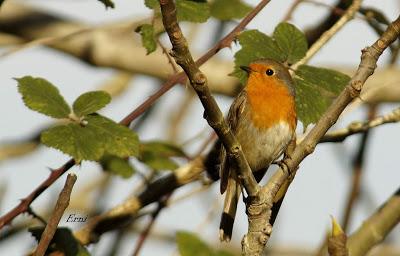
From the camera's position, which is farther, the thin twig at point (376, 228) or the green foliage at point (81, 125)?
the thin twig at point (376, 228)

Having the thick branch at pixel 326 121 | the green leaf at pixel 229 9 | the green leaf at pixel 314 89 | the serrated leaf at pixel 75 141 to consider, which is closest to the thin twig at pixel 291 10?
the green leaf at pixel 229 9

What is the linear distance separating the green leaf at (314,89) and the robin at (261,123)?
700mm

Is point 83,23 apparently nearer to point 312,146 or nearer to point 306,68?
point 306,68

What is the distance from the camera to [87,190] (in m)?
6.40

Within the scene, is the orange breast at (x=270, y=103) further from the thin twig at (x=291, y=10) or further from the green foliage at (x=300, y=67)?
the green foliage at (x=300, y=67)

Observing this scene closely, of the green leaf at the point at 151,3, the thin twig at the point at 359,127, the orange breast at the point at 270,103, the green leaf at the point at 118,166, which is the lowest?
the green leaf at the point at 118,166

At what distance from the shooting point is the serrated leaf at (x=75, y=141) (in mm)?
3332

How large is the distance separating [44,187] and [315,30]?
2.26 metres

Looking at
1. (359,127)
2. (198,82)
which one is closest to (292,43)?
(359,127)

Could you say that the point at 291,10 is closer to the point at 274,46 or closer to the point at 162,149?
the point at 274,46

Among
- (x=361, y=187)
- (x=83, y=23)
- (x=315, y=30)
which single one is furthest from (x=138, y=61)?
(x=361, y=187)

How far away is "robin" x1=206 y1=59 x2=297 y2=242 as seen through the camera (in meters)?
4.59

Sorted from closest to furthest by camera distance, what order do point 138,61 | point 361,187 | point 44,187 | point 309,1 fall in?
point 44,187 → point 309,1 → point 361,187 → point 138,61

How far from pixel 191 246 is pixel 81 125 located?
25.5 inches
